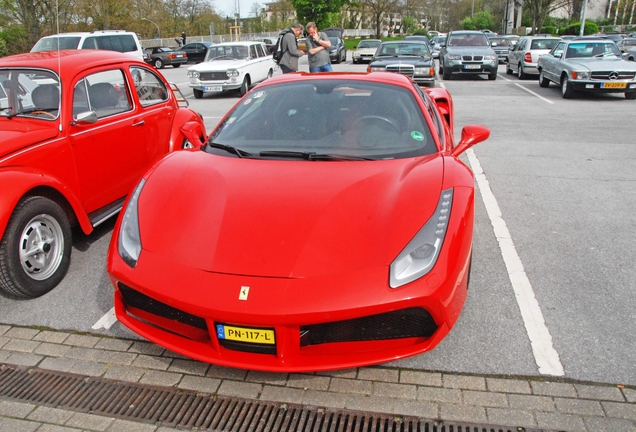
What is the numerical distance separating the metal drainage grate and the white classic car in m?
13.1

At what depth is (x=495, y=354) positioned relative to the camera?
10.1 feet

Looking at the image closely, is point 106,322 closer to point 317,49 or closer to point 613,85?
point 317,49

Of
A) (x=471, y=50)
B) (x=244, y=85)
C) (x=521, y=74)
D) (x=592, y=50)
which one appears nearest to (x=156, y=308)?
(x=244, y=85)

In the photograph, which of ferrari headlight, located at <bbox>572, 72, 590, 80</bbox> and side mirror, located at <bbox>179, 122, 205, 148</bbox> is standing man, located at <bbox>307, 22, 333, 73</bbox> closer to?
ferrari headlight, located at <bbox>572, 72, 590, 80</bbox>

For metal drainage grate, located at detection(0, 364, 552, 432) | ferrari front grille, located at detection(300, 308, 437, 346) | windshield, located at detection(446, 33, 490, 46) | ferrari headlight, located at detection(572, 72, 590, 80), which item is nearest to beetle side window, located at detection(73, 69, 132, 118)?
metal drainage grate, located at detection(0, 364, 552, 432)

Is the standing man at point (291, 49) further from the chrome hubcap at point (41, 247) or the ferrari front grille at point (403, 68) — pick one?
the chrome hubcap at point (41, 247)

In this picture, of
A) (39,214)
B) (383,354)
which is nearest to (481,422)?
(383,354)

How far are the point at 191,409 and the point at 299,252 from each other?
0.96 m

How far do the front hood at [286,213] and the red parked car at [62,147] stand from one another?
39.8 inches

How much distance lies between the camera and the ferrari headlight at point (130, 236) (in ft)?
9.53

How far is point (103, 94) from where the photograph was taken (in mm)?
4828

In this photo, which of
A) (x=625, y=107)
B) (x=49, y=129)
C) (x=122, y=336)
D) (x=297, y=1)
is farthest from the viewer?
(x=297, y=1)

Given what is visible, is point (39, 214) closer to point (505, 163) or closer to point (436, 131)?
point (436, 131)

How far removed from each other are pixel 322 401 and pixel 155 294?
1003 millimetres
